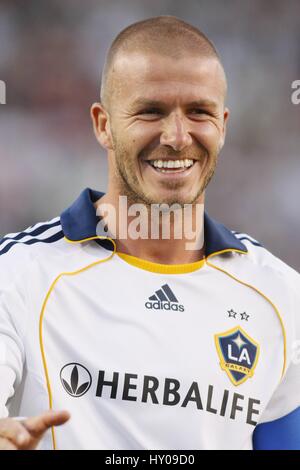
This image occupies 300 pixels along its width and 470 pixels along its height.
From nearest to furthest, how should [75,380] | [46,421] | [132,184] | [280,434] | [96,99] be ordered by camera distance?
[46,421], [75,380], [132,184], [280,434], [96,99]

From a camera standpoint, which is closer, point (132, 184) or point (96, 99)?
point (132, 184)

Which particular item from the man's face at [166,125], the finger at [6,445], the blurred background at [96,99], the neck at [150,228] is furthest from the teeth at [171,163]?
the blurred background at [96,99]

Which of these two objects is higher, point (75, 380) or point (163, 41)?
point (163, 41)

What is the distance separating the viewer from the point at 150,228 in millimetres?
1987

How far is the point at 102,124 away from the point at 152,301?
1.67 ft

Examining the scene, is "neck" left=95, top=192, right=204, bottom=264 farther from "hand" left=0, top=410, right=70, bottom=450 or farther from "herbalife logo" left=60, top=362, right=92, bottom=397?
"hand" left=0, top=410, right=70, bottom=450

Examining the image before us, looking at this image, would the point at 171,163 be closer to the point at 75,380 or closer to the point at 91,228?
the point at 91,228

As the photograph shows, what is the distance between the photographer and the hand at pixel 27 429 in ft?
4.23

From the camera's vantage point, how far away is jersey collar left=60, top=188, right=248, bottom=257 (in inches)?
78.1

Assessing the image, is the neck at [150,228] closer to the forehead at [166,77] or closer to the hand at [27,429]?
the forehead at [166,77]

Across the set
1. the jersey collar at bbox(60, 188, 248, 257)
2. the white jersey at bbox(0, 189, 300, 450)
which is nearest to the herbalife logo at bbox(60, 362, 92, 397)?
the white jersey at bbox(0, 189, 300, 450)

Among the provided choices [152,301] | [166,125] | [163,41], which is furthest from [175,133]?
[152,301]

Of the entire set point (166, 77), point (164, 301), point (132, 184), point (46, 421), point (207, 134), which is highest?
point (166, 77)

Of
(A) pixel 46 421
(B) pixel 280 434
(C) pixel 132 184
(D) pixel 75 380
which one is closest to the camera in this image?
(A) pixel 46 421
